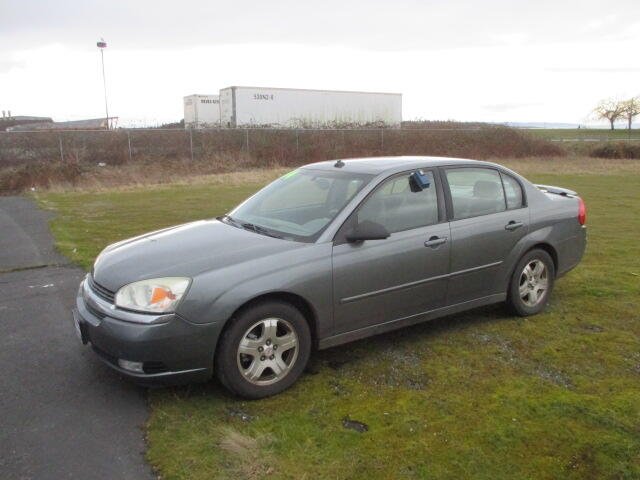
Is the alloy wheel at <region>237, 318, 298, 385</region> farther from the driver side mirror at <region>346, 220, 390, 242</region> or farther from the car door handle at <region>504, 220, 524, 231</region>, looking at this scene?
the car door handle at <region>504, 220, 524, 231</region>

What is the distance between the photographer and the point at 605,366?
4.22m

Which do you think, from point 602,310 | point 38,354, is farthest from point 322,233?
point 602,310

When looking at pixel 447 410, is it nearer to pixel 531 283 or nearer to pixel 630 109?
pixel 531 283

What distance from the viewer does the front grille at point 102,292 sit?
3.68 meters

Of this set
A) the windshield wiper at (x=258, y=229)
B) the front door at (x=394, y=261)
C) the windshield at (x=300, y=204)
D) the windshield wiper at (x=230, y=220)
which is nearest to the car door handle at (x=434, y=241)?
the front door at (x=394, y=261)

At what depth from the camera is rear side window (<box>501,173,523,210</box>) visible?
5.18 m

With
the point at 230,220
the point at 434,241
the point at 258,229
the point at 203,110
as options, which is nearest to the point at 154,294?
the point at 258,229

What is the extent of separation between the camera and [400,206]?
175 inches

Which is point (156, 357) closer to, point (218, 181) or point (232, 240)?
point (232, 240)

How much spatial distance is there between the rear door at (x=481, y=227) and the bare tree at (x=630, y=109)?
66.7 metres

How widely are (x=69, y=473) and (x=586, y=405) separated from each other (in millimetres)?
3028

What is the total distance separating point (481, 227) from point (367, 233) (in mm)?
1307

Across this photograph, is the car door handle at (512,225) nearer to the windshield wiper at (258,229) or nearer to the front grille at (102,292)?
the windshield wiper at (258,229)

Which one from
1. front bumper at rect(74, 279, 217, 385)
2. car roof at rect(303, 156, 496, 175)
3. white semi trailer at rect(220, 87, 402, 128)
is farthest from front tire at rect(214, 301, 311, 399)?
white semi trailer at rect(220, 87, 402, 128)
